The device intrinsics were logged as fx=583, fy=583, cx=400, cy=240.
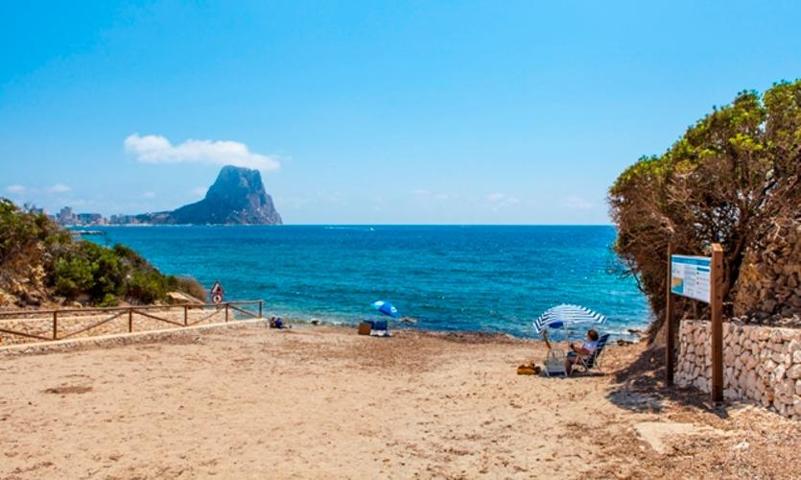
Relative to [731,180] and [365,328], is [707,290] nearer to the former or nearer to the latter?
[731,180]

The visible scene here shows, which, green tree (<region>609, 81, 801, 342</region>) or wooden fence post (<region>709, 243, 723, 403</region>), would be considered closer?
wooden fence post (<region>709, 243, 723, 403</region>)

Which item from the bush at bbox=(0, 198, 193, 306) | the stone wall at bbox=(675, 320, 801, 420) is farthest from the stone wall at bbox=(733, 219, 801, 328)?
the bush at bbox=(0, 198, 193, 306)

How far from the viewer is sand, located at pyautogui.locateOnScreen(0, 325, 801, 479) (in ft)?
24.6

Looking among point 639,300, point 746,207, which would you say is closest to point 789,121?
point 746,207

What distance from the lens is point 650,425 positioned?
888 cm

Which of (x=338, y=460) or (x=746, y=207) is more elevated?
(x=746, y=207)

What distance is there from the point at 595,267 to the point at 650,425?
65.5 m

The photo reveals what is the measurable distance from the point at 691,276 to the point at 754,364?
2185 mm

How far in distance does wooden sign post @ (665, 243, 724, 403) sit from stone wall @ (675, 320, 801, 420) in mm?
268

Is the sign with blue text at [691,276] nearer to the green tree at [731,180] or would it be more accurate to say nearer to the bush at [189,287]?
the green tree at [731,180]

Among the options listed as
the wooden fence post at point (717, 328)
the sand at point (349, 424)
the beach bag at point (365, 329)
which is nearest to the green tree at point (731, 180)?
the wooden fence post at point (717, 328)

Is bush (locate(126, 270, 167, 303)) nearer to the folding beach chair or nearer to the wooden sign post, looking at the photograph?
the folding beach chair

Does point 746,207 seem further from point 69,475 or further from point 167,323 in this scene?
point 167,323

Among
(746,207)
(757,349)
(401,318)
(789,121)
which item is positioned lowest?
(401,318)
